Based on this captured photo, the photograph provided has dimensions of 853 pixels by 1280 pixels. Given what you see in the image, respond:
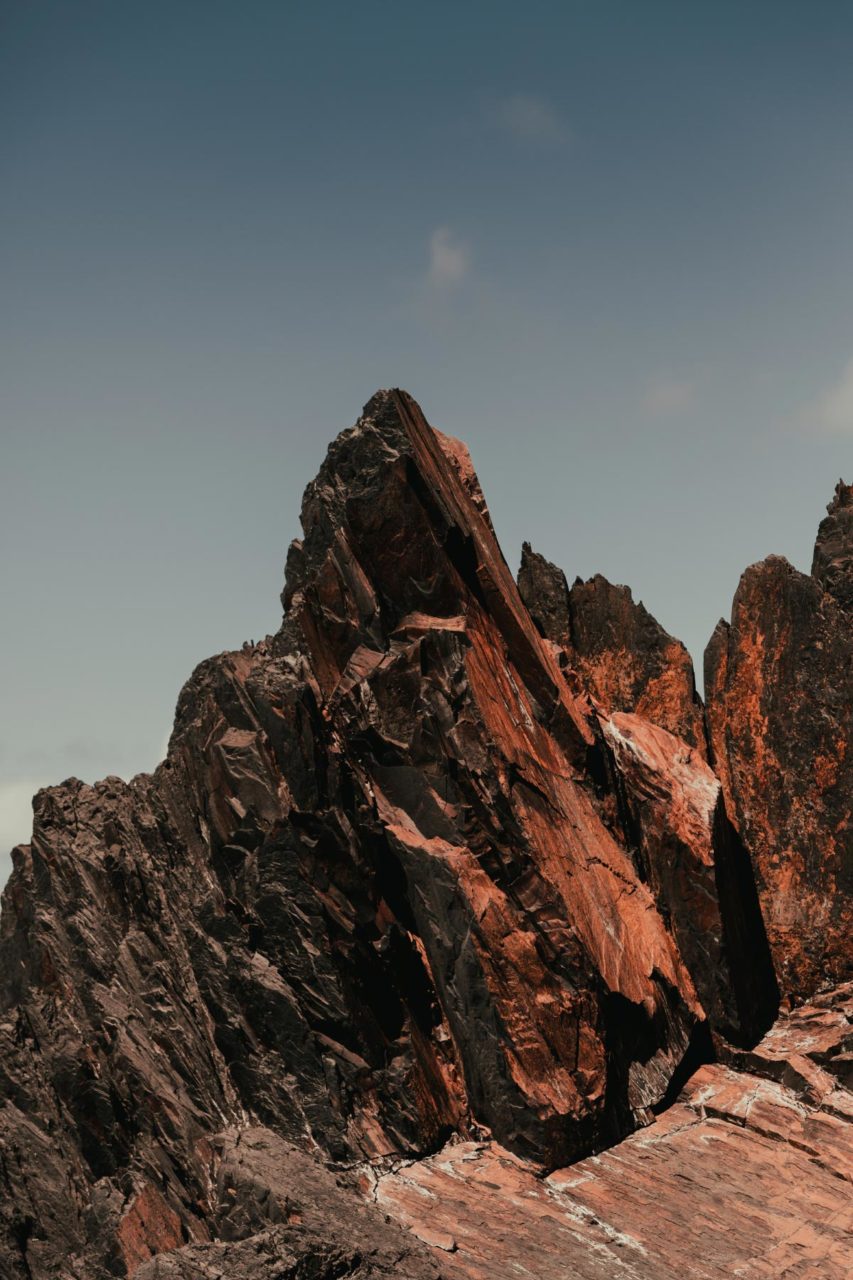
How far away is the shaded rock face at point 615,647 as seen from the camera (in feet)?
170

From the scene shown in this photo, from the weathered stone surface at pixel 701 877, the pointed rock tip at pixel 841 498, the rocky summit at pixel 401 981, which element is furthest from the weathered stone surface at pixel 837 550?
the rocky summit at pixel 401 981

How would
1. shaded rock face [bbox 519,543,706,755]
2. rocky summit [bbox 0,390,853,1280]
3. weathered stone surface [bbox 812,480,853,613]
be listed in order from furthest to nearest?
shaded rock face [bbox 519,543,706,755] → weathered stone surface [bbox 812,480,853,613] → rocky summit [bbox 0,390,853,1280]

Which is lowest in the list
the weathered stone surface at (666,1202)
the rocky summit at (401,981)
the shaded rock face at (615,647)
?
the weathered stone surface at (666,1202)

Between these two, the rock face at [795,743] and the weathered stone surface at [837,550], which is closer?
the rock face at [795,743]

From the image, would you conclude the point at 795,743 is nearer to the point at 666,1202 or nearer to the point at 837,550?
the point at 837,550

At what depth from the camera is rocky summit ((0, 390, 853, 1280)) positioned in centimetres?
3331

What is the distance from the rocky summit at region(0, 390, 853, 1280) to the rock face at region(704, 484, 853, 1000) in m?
3.15

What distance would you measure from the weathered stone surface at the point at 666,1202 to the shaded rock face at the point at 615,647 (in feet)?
50.7

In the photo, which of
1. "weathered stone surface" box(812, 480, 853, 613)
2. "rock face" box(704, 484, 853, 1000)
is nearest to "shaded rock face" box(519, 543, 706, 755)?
"rock face" box(704, 484, 853, 1000)

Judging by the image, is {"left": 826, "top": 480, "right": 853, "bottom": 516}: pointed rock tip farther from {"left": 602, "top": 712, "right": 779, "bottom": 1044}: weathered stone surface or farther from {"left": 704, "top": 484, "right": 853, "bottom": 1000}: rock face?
{"left": 602, "top": 712, "right": 779, "bottom": 1044}: weathered stone surface

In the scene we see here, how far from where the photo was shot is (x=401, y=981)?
120ft

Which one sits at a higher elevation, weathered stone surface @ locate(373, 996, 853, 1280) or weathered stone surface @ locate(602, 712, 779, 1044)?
weathered stone surface @ locate(602, 712, 779, 1044)

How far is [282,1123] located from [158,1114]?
332cm

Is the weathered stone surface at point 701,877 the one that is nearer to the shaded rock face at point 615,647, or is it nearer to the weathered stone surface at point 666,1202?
the shaded rock face at point 615,647
